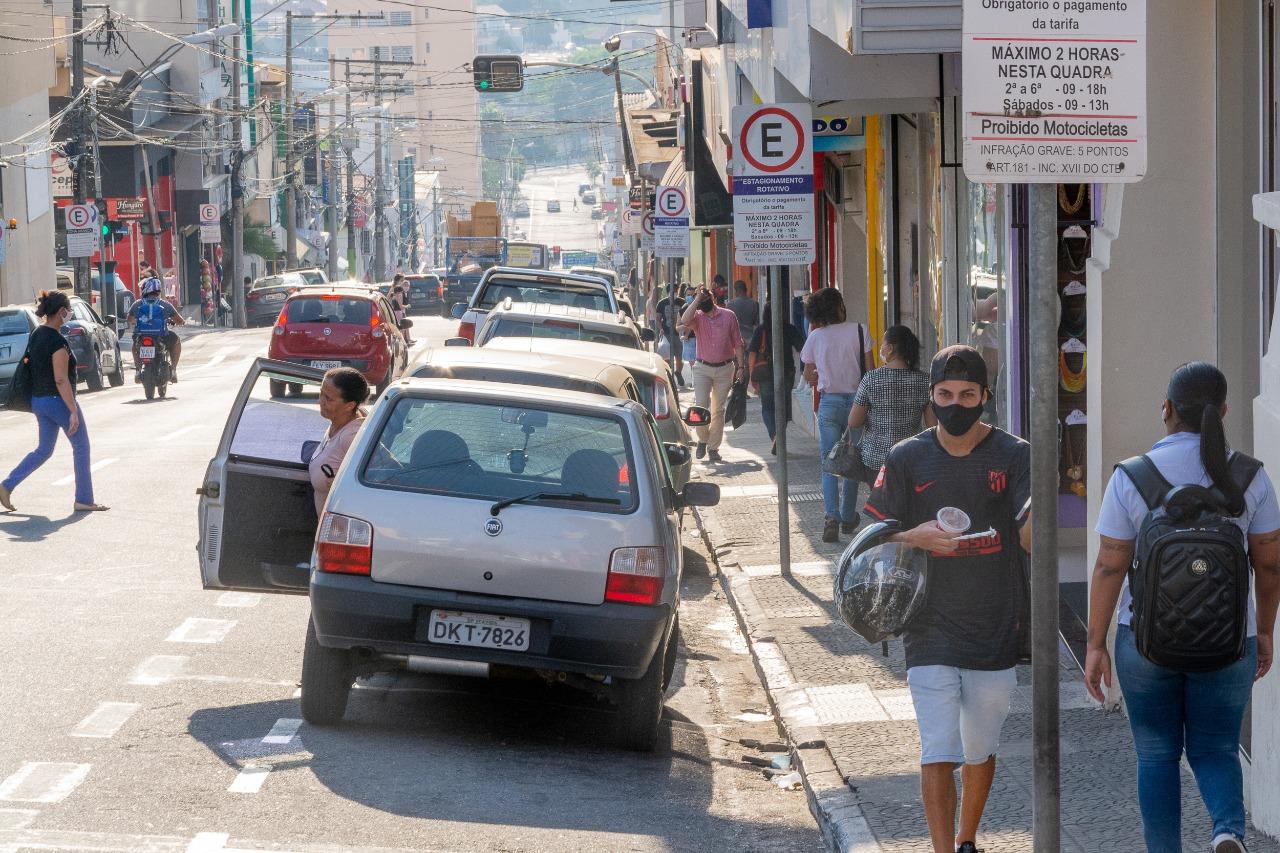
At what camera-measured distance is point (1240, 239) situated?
8008 mm

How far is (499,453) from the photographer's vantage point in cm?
786

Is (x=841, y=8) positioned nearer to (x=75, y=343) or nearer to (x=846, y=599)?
(x=846, y=599)

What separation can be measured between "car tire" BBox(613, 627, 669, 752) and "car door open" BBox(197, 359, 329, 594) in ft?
6.15

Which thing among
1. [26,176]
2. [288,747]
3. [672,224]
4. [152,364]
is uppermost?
[26,176]

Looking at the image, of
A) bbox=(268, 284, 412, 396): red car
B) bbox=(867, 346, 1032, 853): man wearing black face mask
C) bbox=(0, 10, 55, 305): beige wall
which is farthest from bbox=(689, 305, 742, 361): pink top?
bbox=(0, 10, 55, 305): beige wall

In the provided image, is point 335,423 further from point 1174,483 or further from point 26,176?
point 26,176

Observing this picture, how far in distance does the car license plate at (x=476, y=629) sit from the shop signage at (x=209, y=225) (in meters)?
55.3

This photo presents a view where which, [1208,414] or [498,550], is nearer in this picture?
[1208,414]

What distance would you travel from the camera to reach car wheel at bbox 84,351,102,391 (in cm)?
2867

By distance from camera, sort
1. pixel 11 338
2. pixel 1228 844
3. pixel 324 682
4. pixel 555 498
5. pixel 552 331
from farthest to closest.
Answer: pixel 11 338, pixel 552 331, pixel 324 682, pixel 555 498, pixel 1228 844

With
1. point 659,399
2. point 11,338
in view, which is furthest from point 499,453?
point 11,338

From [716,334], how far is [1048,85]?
14377 mm

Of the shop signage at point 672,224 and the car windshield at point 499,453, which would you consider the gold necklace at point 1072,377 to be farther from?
Answer: the shop signage at point 672,224

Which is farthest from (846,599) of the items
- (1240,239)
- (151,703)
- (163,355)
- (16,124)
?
(16,124)
